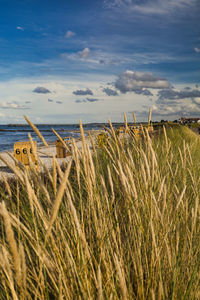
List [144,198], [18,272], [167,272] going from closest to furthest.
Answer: [18,272]
[167,272]
[144,198]

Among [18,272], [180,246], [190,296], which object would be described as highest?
[18,272]

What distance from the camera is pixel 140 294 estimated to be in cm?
122

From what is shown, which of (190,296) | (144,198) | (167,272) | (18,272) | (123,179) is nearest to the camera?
(18,272)

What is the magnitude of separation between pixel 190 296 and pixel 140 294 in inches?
10.1

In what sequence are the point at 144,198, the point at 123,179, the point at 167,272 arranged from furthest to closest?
1. the point at 144,198
2. the point at 167,272
3. the point at 123,179

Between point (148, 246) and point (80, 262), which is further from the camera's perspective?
point (148, 246)

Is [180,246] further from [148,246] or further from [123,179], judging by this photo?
[123,179]

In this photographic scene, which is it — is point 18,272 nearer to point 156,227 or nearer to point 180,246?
point 156,227

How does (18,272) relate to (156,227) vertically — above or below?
above

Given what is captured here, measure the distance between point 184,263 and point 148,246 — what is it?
21 centimetres

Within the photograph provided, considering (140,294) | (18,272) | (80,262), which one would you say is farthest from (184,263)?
(18,272)

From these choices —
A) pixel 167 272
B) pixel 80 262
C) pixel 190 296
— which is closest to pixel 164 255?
pixel 167 272

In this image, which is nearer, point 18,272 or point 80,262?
point 18,272

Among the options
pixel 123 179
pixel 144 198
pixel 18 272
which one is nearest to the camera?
pixel 18 272
